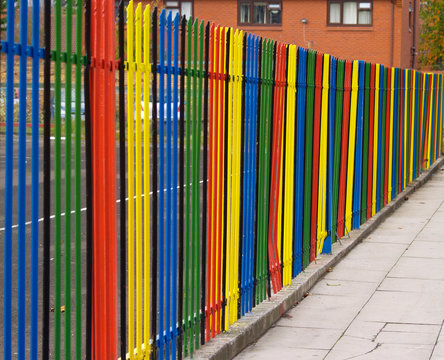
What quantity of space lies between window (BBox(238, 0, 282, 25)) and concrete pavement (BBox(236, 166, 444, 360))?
4122 centimetres

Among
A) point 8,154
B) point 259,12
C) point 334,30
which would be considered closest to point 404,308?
point 8,154

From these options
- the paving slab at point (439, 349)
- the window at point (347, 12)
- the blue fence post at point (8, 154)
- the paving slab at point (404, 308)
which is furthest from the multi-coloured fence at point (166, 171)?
the window at point (347, 12)

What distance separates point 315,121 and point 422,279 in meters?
1.61

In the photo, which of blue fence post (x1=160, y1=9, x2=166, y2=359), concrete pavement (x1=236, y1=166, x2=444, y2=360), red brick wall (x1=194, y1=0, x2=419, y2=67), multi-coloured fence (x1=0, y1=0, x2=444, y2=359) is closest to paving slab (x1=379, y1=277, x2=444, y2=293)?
concrete pavement (x1=236, y1=166, x2=444, y2=360)

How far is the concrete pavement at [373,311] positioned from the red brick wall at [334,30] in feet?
130

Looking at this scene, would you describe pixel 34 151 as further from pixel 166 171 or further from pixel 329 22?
pixel 329 22

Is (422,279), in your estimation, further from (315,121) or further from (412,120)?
(412,120)

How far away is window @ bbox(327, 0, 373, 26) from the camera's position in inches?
1989

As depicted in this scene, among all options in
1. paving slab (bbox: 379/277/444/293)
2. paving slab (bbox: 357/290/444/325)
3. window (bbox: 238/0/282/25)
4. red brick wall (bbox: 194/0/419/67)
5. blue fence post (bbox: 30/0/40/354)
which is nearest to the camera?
blue fence post (bbox: 30/0/40/354)

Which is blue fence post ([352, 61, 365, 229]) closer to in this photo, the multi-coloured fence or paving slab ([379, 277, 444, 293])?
the multi-coloured fence

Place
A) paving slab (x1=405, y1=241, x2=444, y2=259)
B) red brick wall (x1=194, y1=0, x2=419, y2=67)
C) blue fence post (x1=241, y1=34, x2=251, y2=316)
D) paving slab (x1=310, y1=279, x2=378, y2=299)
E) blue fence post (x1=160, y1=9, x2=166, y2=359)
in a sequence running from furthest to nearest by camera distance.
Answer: red brick wall (x1=194, y1=0, x2=419, y2=67) < paving slab (x1=405, y1=241, x2=444, y2=259) < paving slab (x1=310, y1=279, x2=378, y2=299) < blue fence post (x1=241, y1=34, x2=251, y2=316) < blue fence post (x1=160, y1=9, x2=166, y2=359)

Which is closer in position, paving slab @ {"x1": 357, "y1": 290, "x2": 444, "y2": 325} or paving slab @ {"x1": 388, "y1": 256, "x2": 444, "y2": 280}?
paving slab @ {"x1": 357, "y1": 290, "x2": 444, "y2": 325}

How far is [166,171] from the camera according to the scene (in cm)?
492

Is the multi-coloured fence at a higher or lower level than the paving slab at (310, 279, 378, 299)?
higher
